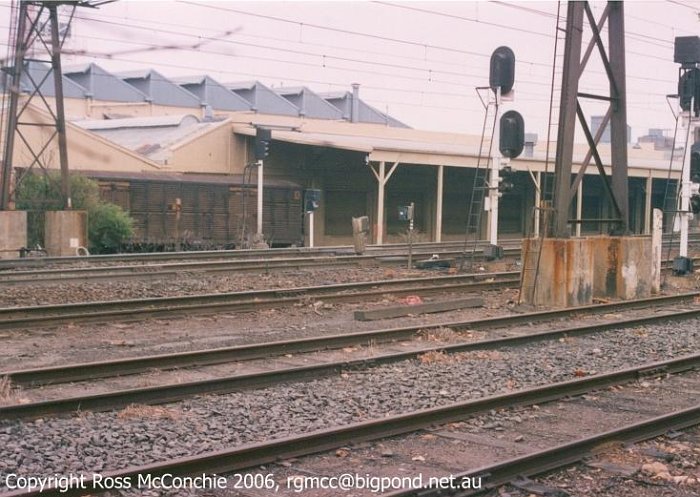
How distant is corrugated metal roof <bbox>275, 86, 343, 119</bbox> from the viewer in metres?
61.8

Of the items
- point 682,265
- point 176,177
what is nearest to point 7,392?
point 682,265

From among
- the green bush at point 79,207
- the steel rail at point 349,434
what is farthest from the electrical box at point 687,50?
the green bush at point 79,207

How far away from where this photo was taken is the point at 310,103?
62.4 metres

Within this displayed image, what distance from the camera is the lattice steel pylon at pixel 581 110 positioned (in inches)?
637

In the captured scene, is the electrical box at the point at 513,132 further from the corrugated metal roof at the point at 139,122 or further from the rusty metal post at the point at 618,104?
the corrugated metal roof at the point at 139,122

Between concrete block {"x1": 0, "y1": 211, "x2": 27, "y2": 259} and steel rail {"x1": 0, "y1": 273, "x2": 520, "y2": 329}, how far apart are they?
12.3 metres

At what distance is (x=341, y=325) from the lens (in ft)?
45.8

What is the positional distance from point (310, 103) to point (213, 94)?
756cm

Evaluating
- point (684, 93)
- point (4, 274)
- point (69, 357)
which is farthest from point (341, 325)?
point (684, 93)

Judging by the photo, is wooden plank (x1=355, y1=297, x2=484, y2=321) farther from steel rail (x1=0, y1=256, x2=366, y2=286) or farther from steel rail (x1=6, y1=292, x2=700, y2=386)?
steel rail (x1=0, y1=256, x2=366, y2=286)

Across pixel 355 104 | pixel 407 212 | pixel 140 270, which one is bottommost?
pixel 140 270

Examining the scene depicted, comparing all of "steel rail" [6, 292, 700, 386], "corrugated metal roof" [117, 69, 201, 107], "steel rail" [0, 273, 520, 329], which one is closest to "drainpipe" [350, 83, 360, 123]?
"corrugated metal roof" [117, 69, 201, 107]

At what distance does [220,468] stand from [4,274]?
48.3 ft

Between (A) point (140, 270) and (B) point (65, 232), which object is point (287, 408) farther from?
(B) point (65, 232)
